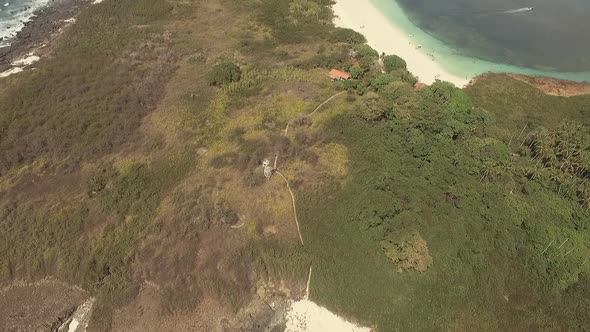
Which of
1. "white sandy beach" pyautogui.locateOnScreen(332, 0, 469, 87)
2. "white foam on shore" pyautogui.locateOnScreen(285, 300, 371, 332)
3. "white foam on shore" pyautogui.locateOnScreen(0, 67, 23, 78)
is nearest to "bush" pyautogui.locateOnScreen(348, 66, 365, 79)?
"white sandy beach" pyautogui.locateOnScreen(332, 0, 469, 87)

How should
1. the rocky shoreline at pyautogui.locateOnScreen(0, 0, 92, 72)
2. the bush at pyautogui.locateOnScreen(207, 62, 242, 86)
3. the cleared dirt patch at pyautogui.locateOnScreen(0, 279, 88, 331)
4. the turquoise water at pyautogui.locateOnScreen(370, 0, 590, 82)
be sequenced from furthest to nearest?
the turquoise water at pyautogui.locateOnScreen(370, 0, 590, 82) < the rocky shoreline at pyautogui.locateOnScreen(0, 0, 92, 72) < the bush at pyautogui.locateOnScreen(207, 62, 242, 86) < the cleared dirt patch at pyautogui.locateOnScreen(0, 279, 88, 331)

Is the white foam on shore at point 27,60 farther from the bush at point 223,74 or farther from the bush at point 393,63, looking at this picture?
the bush at point 393,63

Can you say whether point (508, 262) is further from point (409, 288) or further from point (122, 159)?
point (122, 159)

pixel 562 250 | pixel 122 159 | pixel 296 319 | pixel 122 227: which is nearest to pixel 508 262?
pixel 562 250

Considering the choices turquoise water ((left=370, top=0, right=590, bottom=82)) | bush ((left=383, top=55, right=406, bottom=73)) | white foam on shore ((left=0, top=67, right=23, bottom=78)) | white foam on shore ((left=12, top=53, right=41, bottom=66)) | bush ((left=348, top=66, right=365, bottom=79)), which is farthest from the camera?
turquoise water ((left=370, top=0, right=590, bottom=82))

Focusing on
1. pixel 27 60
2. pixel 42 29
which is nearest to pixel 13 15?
pixel 42 29

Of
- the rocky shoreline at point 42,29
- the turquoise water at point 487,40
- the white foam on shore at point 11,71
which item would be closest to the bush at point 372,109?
the turquoise water at point 487,40

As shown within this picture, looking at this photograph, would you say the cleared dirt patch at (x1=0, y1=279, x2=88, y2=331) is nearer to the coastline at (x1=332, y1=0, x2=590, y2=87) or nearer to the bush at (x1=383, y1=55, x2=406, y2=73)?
the bush at (x1=383, y1=55, x2=406, y2=73)
